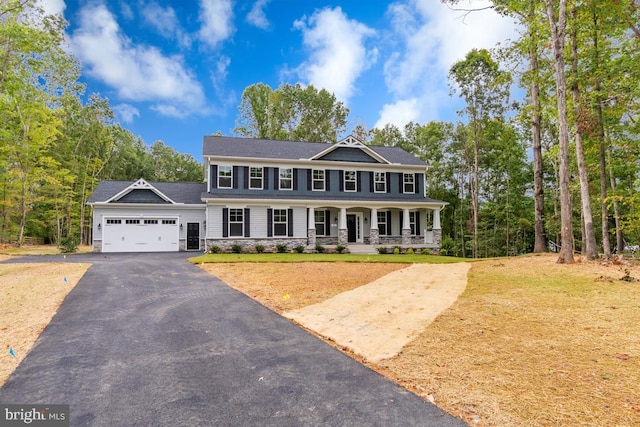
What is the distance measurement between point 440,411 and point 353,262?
1218 centimetres

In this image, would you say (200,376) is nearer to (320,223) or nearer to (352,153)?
(320,223)

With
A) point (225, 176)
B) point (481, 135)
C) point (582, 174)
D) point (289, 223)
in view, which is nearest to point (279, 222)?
point (289, 223)

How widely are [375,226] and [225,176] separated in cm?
970

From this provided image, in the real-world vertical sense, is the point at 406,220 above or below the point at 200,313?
above

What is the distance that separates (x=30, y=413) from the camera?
9.47 ft

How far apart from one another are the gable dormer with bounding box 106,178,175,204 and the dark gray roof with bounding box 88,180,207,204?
75 cm

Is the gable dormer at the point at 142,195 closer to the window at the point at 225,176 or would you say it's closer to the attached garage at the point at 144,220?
the attached garage at the point at 144,220

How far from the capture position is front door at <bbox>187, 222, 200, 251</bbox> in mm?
21141

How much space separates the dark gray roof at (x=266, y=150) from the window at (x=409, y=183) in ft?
2.75

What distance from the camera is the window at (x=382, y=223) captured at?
2227cm

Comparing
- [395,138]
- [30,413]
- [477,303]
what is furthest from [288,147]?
[30,413]

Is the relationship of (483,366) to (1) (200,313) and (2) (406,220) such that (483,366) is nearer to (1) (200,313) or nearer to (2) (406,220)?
(1) (200,313)

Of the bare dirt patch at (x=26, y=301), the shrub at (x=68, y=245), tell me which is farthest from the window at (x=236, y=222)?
the shrub at (x=68, y=245)

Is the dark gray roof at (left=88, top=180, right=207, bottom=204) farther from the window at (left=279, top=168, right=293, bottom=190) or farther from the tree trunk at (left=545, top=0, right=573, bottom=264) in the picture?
the tree trunk at (left=545, top=0, right=573, bottom=264)
